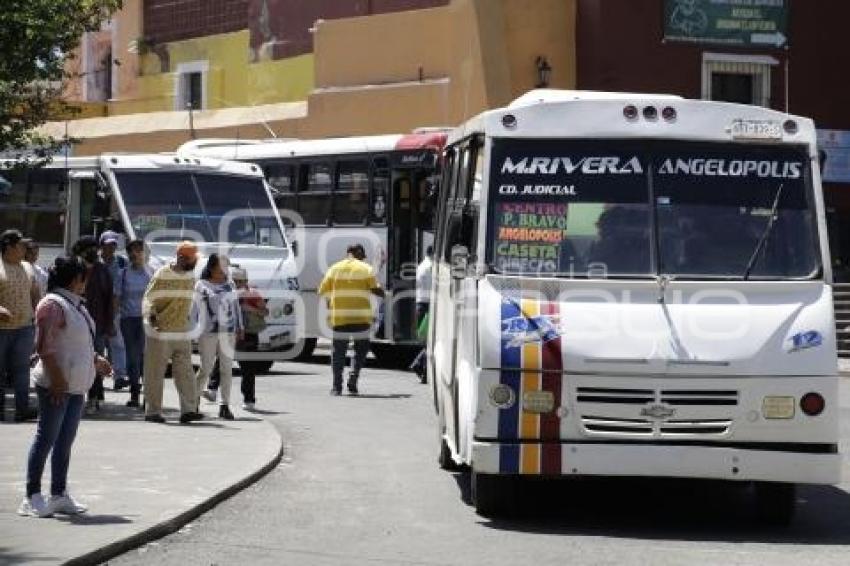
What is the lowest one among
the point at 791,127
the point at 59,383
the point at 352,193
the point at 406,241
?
the point at 59,383

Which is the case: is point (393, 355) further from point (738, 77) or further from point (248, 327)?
point (738, 77)

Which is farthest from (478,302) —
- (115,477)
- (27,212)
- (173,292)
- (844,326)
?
(844,326)

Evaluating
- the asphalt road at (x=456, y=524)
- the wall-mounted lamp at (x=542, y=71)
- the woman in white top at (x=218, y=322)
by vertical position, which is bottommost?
the asphalt road at (x=456, y=524)

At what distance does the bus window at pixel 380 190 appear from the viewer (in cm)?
2627

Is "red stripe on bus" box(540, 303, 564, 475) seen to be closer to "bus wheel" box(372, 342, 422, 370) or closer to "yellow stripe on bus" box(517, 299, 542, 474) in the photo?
"yellow stripe on bus" box(517, 299, 542, 474)

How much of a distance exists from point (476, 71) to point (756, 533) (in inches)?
857

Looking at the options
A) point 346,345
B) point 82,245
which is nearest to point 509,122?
point 82,245

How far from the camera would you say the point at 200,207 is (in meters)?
24.5

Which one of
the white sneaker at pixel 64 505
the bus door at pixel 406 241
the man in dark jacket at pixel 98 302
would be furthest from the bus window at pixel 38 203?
the white sneaker at pixel 64 505

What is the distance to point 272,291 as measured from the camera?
24.2 meters

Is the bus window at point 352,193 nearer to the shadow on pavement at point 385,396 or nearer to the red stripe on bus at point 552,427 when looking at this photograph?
the shadow on pavement at point 385,396

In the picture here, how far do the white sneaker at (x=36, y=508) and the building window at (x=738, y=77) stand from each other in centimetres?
2473

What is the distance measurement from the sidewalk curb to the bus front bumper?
1.98 metres

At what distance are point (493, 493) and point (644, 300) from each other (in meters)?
1.58
